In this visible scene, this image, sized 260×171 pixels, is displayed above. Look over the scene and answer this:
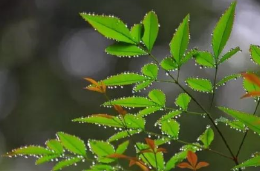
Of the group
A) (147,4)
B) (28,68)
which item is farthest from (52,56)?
(147,4)

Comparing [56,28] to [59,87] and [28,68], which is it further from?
[59,87]

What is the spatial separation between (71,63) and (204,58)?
5004 mm

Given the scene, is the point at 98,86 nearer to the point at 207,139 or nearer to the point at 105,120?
the point at 105,120

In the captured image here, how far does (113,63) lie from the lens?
16.5 feet

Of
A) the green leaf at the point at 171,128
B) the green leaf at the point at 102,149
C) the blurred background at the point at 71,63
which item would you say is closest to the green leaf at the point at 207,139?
the green leaf at the point at 171,128

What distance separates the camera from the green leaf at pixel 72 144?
625mm

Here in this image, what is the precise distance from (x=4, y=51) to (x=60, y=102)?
1.54 m

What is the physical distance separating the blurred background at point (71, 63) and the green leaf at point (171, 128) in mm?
3013

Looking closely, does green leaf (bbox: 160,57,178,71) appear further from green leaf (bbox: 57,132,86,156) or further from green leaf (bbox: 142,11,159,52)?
green leaf (bbox: 57,132,86,156)

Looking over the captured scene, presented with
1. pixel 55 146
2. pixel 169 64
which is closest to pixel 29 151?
pixel 55 146

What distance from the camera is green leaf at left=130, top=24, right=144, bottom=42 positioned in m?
0.52

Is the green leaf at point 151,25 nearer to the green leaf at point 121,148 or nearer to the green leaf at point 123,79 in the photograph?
the green leaf at point 123,79

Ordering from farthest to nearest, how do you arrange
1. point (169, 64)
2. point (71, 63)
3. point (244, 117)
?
point (71, 63)
point (169, 64)
point (244, 117)

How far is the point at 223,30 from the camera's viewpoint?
0.51 meters
